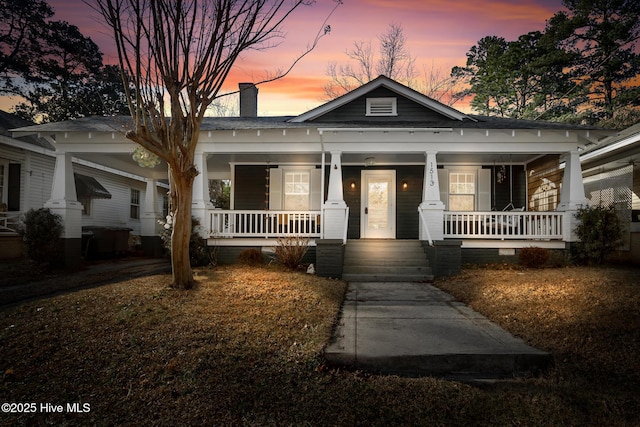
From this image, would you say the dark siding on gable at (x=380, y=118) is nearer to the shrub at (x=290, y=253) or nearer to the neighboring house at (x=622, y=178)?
the shrub at (x=290, y=253)

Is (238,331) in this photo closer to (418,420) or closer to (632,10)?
(418,420)

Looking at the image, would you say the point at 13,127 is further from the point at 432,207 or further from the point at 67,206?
the point at 432,207

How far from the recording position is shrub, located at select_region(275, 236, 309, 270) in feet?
30.1

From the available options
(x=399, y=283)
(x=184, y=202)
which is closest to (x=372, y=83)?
(x=399, y=283)

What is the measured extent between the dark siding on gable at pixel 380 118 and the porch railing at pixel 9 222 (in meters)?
10.7

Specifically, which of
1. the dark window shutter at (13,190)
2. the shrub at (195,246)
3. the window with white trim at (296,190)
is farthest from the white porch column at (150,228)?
the window with white trim at (296,190)

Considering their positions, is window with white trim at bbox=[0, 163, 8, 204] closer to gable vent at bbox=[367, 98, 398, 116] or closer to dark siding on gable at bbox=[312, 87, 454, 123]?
dark siding on gable at bbox=[312, 87, 454, 123]

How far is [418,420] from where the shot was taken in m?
2.79

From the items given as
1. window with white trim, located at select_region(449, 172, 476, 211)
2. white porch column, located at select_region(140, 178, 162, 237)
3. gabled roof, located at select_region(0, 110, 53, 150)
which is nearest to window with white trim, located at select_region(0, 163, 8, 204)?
gabled roof, located at select_region(0, 110, 53, 150)

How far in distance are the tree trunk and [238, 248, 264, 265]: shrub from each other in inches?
111

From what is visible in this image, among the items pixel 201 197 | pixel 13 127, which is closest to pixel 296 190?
pixel 201 197

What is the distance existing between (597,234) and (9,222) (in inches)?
711

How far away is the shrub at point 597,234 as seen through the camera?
8789 millimetres

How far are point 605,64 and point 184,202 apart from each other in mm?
26575
